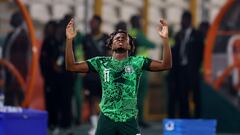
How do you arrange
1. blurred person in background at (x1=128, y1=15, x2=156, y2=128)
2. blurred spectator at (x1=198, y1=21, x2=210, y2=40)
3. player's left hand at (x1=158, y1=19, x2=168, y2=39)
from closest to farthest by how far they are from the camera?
player's left hand at (x1=158, y1=19, x2=168, y2=39) < blurred person in background at (x1=128, y1=15, x2=156, y2=128) < blurred spectator at (x1=198, y1=21, x2=210, y2=40)

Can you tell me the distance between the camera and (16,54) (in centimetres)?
1349

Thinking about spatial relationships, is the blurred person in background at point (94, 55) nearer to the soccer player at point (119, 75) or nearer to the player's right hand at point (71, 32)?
the soccer player at point (119, 75)

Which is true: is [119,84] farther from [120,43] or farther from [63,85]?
[63,85]

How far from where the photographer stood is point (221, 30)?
13969 millimetres

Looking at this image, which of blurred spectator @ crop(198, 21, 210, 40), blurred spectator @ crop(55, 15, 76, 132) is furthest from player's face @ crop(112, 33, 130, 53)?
blurred spectator @ crop(198, 21, 210, 40)

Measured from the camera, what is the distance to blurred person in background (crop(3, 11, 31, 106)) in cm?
1333

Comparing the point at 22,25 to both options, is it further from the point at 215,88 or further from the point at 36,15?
the point at 215,88

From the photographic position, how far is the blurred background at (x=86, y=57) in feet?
41.2

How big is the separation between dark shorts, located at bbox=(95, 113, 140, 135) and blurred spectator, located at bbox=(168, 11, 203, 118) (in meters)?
5.87

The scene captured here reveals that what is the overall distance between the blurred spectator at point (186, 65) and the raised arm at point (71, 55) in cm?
574

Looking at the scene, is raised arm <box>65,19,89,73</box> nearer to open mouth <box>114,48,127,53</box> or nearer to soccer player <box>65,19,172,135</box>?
soccer player <box>65,19,172,135</box>

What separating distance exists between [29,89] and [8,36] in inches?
37.1

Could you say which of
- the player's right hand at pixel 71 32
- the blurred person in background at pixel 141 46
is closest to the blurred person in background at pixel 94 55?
the blurred person in background at pixel 141 46

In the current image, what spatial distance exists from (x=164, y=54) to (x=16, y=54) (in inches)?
251
